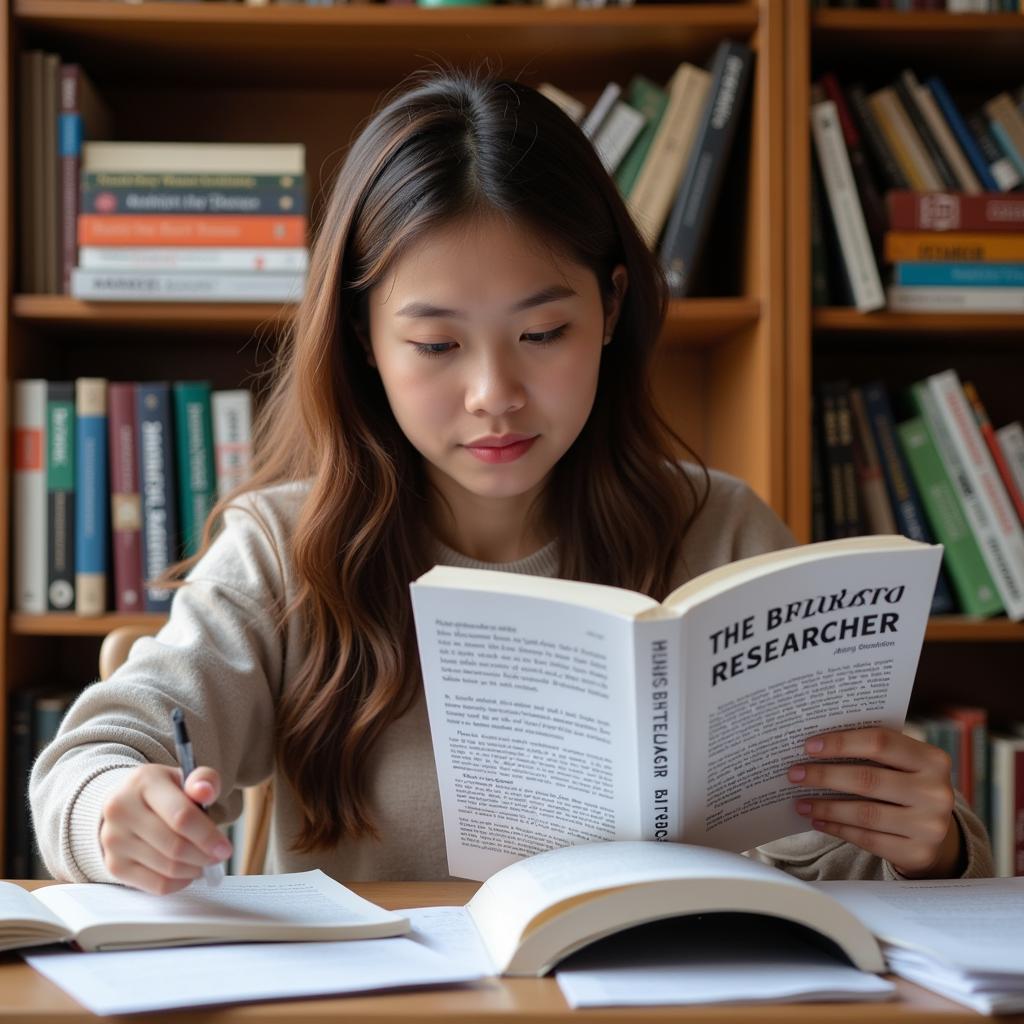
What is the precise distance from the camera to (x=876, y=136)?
1.66m

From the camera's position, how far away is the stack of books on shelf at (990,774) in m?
1.64

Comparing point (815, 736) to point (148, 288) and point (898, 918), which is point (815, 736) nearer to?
point (898, 918)

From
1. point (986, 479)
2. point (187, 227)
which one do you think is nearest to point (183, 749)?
point (187, 227)

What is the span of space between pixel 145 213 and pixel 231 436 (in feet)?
1.07

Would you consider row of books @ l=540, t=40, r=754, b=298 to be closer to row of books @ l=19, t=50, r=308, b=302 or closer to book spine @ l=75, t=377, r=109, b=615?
row of books @ l=19, t=50, r=308, b=302

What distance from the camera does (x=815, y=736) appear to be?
0.78m

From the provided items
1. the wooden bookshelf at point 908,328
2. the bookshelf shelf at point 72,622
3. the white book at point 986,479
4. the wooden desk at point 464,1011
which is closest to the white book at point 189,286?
the bookshelf shelf at point 72,622

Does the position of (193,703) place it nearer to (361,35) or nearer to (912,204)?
(361,35)

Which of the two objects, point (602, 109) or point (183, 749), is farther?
point (602, 109)

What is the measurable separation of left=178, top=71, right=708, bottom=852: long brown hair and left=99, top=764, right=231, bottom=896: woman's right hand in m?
0.35

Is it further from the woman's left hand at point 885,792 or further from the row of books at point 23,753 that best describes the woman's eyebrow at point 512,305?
the row of books at point 23,753

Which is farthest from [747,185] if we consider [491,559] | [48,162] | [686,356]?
[48,162]

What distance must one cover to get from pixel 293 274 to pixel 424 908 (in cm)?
108

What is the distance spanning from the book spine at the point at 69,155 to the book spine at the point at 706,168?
0.83 m
